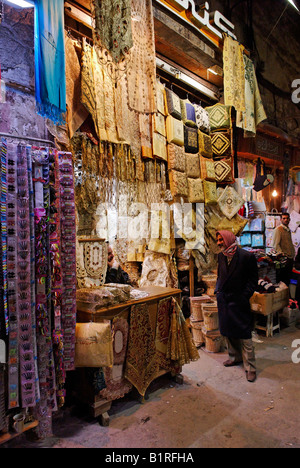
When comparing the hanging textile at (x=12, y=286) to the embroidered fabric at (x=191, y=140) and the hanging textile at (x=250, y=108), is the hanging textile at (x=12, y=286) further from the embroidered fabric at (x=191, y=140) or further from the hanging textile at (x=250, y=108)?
the hanging textile at (x=250, y=108)

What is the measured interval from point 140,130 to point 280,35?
6.80 meters

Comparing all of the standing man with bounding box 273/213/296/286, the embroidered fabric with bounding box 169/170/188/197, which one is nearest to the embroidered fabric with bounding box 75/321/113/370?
the embroidered fabric with bounding box 169/170/188/197

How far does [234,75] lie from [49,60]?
360cm

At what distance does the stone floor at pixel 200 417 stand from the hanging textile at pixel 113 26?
3.40 m

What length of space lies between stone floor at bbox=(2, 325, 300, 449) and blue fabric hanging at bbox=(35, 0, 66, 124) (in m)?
2.52

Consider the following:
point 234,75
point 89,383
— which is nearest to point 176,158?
point 234,75

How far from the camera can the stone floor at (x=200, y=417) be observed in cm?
239

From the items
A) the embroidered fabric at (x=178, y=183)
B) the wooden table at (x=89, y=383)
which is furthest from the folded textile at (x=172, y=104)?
the wooden table at (x=89, y=383)

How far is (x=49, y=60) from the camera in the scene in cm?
251

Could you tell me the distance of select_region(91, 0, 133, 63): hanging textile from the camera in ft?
10.1

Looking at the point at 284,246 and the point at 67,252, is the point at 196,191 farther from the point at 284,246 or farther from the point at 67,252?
the point at 284,246

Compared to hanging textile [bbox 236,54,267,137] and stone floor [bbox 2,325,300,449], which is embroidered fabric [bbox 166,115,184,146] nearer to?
hanging textile [bbox 236,54,267,137]
